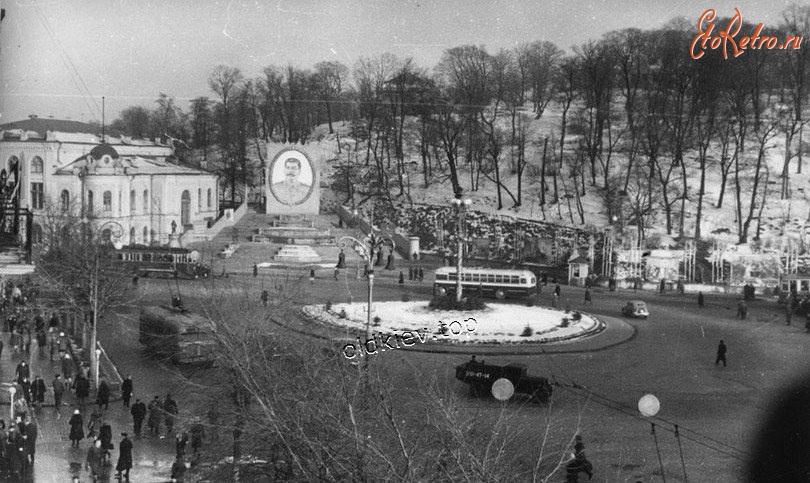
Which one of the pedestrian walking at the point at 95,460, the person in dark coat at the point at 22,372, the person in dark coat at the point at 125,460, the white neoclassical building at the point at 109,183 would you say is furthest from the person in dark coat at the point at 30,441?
the white neoclassical building at the point at 109,183

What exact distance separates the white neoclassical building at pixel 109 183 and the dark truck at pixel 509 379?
23335mm

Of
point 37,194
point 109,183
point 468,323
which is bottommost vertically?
point 468,323

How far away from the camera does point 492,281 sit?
26484 millimetres

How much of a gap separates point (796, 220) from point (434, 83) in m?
14.4

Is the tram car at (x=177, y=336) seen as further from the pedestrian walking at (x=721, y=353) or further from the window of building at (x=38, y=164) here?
the window of building at (x=38, y=164)

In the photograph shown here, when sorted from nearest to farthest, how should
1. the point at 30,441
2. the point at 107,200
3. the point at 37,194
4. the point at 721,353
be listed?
the point at 30,441
the point at 721,353
the point at 37,194
the point at 107,200

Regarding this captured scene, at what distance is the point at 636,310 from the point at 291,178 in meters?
22.6

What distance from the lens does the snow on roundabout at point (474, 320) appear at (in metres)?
20.2

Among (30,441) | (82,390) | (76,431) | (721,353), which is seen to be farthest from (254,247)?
(30,441)

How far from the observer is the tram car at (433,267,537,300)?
86.2 ft

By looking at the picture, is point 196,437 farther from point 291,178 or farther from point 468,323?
point 291,178

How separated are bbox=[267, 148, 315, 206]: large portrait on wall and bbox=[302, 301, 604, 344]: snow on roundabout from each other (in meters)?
19.6

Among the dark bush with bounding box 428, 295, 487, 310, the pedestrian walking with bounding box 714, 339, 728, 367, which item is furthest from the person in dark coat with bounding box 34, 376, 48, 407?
the pedestrian walking with bounding box 714, 339, 728, 367

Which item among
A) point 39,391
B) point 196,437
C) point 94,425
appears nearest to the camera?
point 196,437
